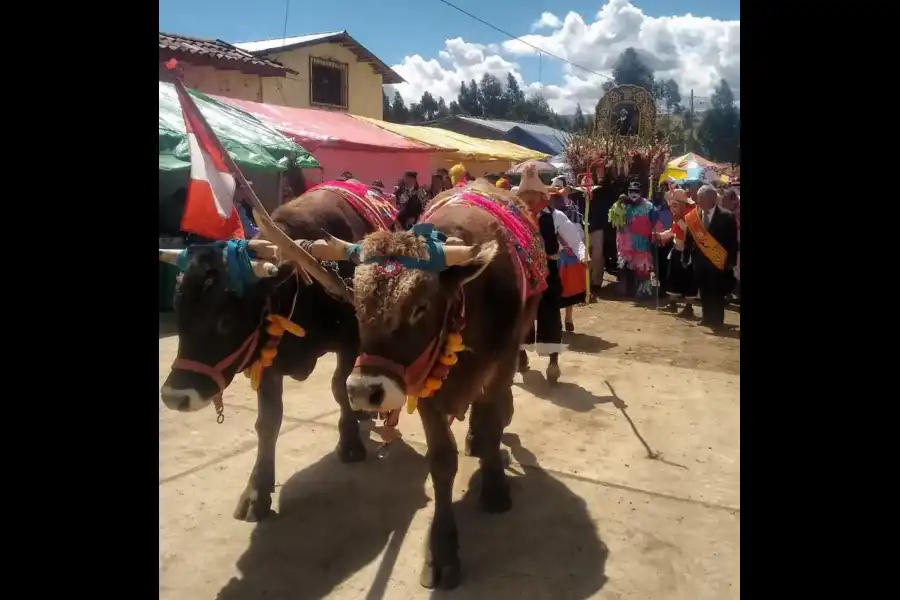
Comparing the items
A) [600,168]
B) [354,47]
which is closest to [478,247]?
[600,168]

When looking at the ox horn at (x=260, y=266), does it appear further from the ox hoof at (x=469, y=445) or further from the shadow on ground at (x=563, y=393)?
the shadow on ground at (x=563, y=393)

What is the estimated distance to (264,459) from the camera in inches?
151

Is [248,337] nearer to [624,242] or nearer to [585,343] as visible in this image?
[585,343]

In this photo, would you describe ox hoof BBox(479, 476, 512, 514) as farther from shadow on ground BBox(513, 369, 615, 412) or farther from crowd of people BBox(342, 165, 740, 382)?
crowd of people BBox(342, 165, 740, 382)

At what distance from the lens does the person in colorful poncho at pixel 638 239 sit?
10.8 metres

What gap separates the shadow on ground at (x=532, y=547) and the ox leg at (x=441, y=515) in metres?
0.09

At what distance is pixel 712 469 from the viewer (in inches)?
170

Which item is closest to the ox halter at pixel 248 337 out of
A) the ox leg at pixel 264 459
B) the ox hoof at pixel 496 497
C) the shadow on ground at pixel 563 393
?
the ox leg at pixel 264 459

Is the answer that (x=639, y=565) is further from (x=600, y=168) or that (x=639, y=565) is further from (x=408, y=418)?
(x=600, y=168)

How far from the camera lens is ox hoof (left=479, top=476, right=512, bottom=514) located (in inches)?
151

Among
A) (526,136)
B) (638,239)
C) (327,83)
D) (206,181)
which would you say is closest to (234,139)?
(638,239)

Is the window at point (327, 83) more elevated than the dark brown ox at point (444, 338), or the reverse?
the window at point (327, 83)
